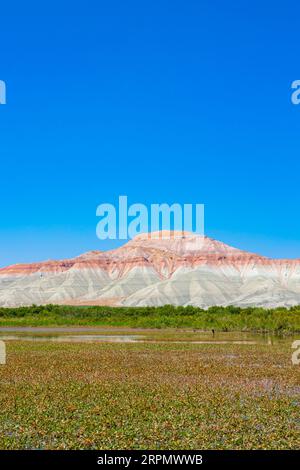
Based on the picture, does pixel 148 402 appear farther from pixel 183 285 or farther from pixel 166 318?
pixel 183 285

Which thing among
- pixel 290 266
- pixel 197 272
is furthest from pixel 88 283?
pixel 290 266

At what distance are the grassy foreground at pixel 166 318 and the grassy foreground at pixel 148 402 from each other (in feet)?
133

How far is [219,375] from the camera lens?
27719mm

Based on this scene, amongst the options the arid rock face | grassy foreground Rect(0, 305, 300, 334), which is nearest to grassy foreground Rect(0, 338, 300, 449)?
grassy foreground Rect(0, 305, 300, 334)

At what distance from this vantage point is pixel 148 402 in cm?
2031

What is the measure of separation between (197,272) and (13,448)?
517ft

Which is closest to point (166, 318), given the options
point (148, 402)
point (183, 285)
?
point (148, 402)

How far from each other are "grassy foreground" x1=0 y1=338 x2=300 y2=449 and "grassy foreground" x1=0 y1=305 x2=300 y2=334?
1594 inches

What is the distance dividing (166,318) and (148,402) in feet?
221

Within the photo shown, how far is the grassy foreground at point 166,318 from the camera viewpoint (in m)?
76.1

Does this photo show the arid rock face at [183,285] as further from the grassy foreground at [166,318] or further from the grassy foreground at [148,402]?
the grassy foreground at [148,402]

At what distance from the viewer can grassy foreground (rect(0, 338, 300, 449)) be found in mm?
15430
